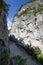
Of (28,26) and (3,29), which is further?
(28,26)

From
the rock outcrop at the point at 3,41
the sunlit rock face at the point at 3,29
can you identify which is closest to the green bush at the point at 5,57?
the rock outcrop at the point at 3,41

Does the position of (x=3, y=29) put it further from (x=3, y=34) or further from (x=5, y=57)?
(x=5, y=57)

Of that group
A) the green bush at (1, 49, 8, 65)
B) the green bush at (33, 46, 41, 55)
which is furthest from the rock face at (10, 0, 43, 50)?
the green bush at (1, 49, 8, 65)

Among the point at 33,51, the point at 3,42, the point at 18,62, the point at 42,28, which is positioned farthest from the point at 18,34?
the point at 3,42

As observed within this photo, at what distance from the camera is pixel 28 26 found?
128 ft

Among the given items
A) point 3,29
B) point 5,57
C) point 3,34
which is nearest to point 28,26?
point 3,29

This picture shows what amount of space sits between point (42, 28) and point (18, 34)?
4704 millimetres

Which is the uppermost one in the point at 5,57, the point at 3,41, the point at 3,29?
the point at 3,29

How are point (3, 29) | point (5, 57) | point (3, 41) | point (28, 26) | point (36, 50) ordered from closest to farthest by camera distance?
point (5, 57) → point (3, 41) → point (3, 29) → point (36, 50) → point (28, 26)

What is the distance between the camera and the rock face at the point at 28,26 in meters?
36.4

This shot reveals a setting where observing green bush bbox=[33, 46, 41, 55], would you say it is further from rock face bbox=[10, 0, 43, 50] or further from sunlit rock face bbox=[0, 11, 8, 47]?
sunlit rock face bbox=[0, 11, 8, 47]

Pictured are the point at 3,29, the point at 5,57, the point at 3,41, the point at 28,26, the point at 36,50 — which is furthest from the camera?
the point at 28,26

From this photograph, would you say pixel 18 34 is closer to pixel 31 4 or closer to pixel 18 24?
pixel 18 24

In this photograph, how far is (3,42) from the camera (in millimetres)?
18109
